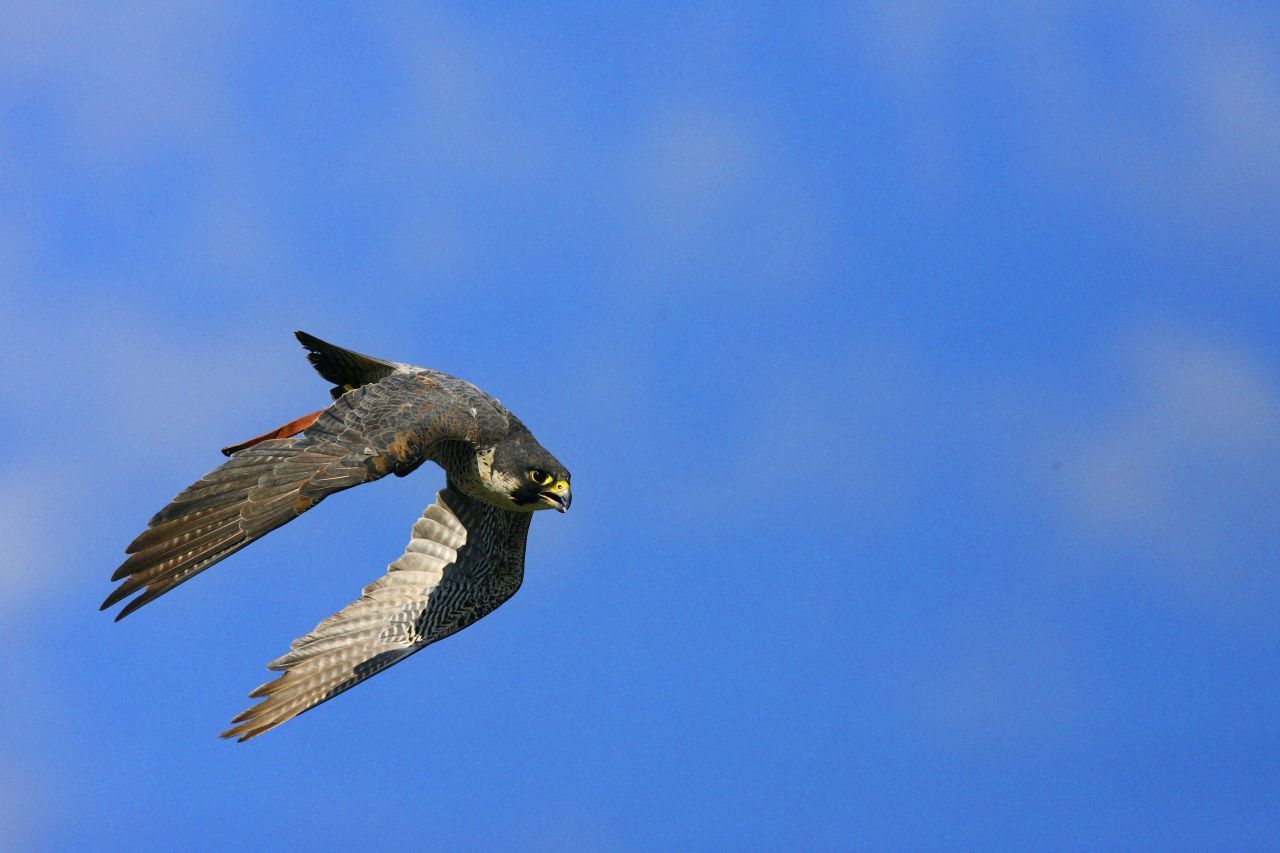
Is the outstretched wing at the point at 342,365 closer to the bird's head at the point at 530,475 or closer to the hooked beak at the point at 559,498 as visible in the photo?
the bird's head at the point at 530,475

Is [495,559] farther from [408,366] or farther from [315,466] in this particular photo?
[315,466]

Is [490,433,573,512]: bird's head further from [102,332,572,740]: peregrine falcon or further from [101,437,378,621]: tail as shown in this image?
[101,437,378,621]: tail

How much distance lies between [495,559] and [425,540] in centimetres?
72

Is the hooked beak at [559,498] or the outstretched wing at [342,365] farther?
the outstretched wing at [342,365]

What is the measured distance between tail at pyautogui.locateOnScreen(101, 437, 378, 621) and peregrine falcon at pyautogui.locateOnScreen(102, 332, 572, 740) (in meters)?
0.01

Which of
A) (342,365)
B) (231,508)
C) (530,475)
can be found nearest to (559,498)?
(530,475)

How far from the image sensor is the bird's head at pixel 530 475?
40.9 ft

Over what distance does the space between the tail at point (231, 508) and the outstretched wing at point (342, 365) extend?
2082mm

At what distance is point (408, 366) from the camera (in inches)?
519

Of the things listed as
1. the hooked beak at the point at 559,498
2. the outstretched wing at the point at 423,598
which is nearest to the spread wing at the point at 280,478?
the hooked beak at the point at 559,498

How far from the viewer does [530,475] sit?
40.9 ft

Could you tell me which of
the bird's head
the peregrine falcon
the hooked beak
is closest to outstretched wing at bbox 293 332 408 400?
the peregrine falcon

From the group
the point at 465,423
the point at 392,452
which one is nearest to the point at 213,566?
the point at 392,452

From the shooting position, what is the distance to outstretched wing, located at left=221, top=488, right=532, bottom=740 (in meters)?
12.8
